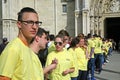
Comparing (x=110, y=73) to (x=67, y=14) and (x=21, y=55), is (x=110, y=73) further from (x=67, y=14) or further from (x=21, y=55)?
(x=67, y=14)

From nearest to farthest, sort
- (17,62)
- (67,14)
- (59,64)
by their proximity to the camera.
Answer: (17,62) < (59,64) < (67,14)

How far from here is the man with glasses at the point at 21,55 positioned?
9.84ft

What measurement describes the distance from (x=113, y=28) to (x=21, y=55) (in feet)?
120

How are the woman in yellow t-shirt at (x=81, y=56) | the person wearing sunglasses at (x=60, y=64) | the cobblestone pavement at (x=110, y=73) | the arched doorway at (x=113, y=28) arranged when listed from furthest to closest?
the arched doorway at (x=113, y=28) < the cobblestone pavement at (x=110, y=73) < the woman in yellow t-shirt at (x=81, y=56) < the person wearing sunglasses at (x=60, y=64)

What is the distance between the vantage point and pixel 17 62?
3072mm

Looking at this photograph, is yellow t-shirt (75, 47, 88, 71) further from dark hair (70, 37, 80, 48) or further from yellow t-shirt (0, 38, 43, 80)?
yellow t-shirt (0, 38, 43, 80)

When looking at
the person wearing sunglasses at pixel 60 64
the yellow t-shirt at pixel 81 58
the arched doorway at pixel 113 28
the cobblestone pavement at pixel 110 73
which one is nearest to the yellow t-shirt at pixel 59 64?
the person wearing sunglasses at pixel 60 64

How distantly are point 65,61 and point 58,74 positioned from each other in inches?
10.6

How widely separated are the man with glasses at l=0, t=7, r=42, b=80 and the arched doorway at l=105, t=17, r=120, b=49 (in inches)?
1281

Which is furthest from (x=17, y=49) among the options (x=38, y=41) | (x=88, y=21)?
(x=88, y=21)

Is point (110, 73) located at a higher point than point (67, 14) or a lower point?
lower

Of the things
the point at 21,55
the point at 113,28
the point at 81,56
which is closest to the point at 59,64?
the point at 81,56

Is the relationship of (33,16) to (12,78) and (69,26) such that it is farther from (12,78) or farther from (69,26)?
(69,26)

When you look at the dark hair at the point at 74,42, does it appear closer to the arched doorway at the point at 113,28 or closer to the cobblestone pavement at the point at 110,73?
the cobblestone pavement at the point at 110,73
